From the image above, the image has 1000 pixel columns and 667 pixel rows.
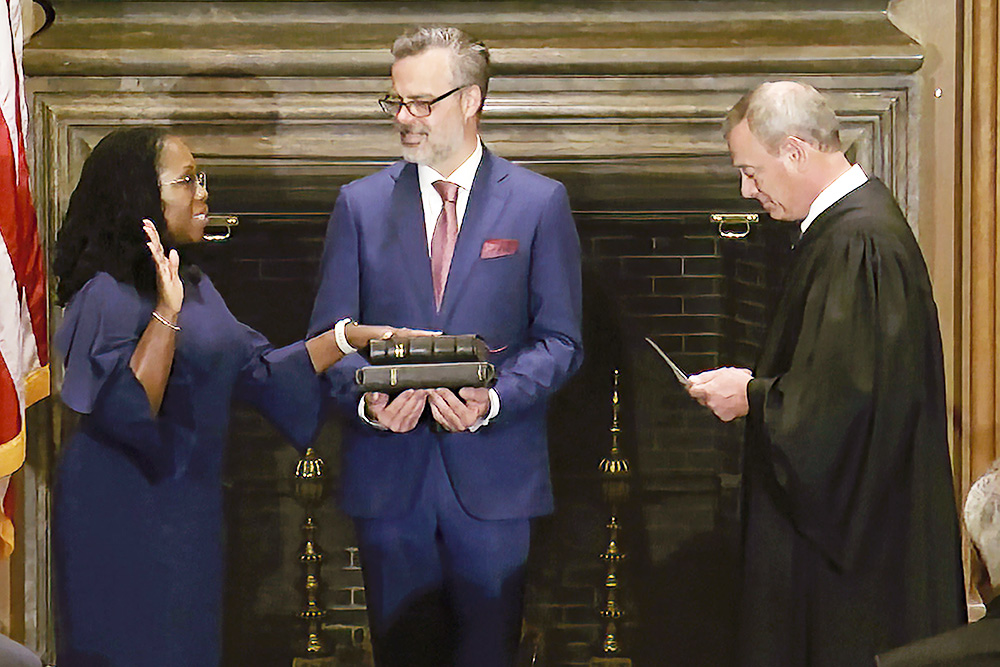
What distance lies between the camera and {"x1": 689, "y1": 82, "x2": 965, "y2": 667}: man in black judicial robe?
2672 millimetres

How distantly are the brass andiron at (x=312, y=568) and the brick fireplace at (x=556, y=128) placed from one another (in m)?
0.08

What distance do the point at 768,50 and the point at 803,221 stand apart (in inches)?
21.7

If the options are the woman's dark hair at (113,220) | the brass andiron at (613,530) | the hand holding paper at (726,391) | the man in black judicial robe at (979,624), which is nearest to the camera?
the man in black judicial robe at (979,624)

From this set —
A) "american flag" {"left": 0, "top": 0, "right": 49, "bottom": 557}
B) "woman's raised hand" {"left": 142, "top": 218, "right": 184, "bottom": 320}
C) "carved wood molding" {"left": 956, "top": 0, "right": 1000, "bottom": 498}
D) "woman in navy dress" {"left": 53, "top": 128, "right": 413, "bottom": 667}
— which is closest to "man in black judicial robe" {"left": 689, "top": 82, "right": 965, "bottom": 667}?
"carved wood molding" {"left": 956, "top": 0, "right": 1000, "bottom": 498}

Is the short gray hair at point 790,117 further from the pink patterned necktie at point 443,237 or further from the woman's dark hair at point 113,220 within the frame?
the woman's dark hair at point 113,220

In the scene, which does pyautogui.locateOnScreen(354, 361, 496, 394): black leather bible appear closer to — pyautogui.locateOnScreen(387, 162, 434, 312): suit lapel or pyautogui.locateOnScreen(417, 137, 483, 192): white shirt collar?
pyautogui.locateOnScreen(387, 162, 434, 312): suit lapel

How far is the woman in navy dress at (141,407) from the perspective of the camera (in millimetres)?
2904

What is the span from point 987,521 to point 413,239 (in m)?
1.50

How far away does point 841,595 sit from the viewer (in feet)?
8.84

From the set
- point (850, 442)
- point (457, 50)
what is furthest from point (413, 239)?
point (850, 442)

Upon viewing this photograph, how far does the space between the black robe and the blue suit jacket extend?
524 mm

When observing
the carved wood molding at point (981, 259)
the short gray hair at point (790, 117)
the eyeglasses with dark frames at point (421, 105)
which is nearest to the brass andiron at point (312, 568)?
the eyeglasses with dark frames at point (421, 105)

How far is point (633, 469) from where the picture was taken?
11.0ft

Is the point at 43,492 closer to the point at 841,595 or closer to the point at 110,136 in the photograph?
the point at 110,136
